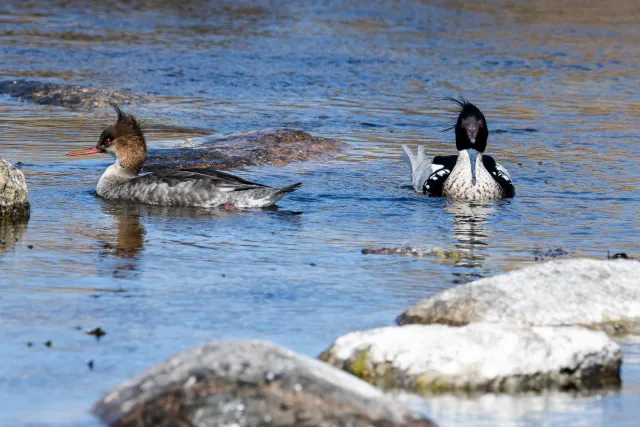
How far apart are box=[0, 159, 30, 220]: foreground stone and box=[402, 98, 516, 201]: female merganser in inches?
169

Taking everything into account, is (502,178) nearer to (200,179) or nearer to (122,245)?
(200,179)

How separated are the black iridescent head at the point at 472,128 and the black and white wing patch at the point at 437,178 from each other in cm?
31

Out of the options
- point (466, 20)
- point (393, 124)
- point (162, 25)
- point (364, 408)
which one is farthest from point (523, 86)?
point (364, 408)

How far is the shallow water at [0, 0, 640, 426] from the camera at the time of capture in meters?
6.68

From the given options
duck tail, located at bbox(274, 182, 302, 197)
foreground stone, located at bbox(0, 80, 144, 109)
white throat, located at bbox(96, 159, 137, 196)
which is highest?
foreground stone, located at bbox(0, 80, 144, 109)

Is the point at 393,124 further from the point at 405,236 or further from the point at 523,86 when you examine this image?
the point at 405,236

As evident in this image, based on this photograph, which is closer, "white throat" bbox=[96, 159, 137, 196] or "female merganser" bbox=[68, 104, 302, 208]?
"female merganser" bbox=[68, 104, 302, 208]

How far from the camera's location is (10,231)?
9789 millimetres

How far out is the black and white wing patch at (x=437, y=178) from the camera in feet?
41.1

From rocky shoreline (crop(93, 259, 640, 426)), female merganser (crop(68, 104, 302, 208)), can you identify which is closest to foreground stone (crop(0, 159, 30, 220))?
female merganser (crop(68, 104, 302, 208))

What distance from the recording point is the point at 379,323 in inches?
281

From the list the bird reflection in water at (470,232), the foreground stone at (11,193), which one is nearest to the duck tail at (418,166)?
the bird reflection in water at (470,232)

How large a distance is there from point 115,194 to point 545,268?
541cm

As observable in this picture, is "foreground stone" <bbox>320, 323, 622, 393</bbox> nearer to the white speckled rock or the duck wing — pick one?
the white speckled rock
